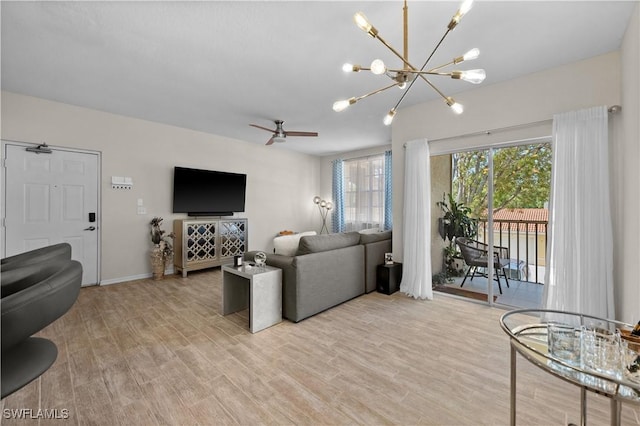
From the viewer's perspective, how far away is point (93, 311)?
119 inches

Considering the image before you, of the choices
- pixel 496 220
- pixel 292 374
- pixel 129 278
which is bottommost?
pixel 292 374

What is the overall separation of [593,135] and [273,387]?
141 inches

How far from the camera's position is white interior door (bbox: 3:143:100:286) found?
3381 mm

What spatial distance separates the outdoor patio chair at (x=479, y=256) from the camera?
3.37 metres

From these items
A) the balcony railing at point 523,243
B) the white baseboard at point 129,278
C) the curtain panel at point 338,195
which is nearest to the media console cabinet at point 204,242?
the white baseboard at point 129,278

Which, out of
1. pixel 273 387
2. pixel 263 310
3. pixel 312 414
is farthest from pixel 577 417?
pixel 263 310

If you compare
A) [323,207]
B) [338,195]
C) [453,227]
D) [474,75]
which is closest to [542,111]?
[453,227]

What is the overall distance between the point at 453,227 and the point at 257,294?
2.83 metres

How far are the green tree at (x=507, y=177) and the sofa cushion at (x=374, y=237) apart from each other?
1207 mm

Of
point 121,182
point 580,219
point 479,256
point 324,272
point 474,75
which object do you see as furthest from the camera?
point 121,182

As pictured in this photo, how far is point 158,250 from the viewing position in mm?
4328

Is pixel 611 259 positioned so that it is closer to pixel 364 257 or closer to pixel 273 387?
pixel 364 257

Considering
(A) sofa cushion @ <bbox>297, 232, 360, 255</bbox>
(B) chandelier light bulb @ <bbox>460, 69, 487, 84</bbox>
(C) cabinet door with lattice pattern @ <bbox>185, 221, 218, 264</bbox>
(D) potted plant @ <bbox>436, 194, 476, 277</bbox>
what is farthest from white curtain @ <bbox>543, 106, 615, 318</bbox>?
(C) cabinet door with lattice pattern @ <bbox>185, 221, 218, 264</bbox>

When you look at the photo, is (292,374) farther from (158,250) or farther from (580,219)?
(158,250)
